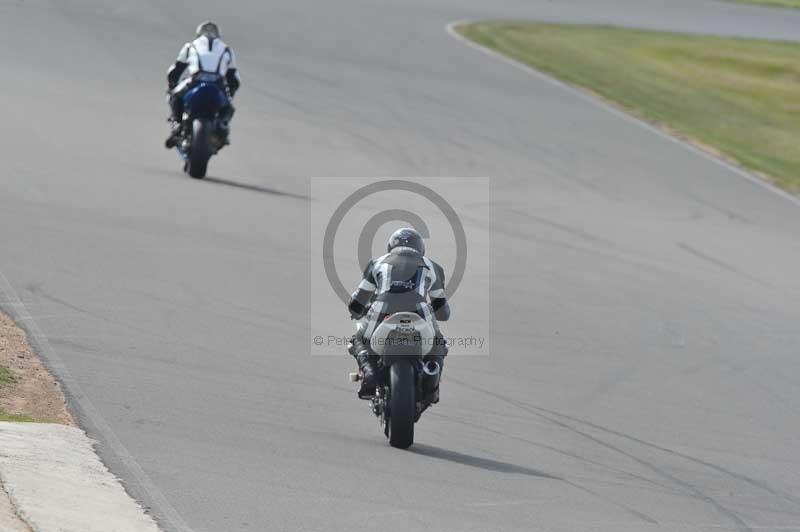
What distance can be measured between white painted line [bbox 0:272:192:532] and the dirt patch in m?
0.08

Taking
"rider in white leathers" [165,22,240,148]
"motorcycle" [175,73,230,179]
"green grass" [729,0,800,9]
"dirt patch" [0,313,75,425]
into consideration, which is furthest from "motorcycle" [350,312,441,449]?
"green grass" [729,0,800,9]

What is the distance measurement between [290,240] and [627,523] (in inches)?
332

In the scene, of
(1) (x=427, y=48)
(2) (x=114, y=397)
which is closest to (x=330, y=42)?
(1) (x=427, y=48)

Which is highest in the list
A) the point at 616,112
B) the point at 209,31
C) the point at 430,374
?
the point at 616,112

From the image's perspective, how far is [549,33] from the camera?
3953 cm

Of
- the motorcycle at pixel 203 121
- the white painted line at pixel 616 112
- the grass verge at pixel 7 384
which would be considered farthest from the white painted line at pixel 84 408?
the white painted line at pixel 616 112

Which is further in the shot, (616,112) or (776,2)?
(776,2)

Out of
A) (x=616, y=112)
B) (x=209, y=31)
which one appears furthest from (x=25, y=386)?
(x=616, y=112)

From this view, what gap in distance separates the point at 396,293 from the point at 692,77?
87.7 ft

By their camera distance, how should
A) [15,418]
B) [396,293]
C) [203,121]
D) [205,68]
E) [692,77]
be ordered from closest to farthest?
[15,418]
[396,293]
[203,121]
[205,68]
[692,77]

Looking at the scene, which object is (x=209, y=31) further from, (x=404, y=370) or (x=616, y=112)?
(x=616, y=112)

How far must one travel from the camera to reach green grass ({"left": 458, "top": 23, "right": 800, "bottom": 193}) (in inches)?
1144

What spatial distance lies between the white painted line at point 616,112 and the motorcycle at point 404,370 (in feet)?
49.1

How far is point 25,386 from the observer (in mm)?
10641
